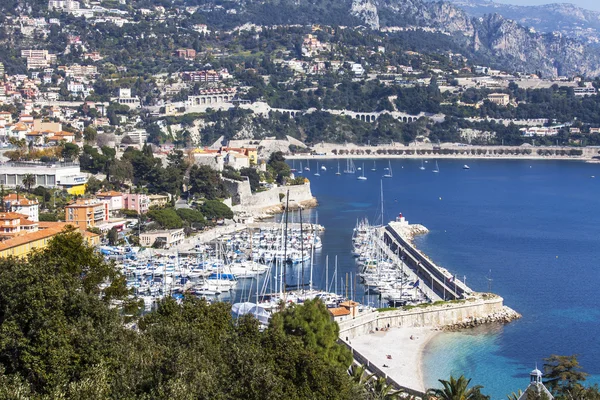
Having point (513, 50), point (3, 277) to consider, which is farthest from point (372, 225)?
point (513, 50)

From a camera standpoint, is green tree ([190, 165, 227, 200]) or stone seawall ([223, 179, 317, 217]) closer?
green tree ([190, 165, 227, 200])

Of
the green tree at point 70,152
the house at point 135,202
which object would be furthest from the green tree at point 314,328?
the green tree at point 70,152

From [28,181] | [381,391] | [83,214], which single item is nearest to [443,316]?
[381,391]

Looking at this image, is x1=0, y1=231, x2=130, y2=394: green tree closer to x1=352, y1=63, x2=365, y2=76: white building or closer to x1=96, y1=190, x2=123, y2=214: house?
x1=96, y1=190, x2=123, y2=214: house

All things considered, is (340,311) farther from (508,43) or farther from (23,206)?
(508,43)

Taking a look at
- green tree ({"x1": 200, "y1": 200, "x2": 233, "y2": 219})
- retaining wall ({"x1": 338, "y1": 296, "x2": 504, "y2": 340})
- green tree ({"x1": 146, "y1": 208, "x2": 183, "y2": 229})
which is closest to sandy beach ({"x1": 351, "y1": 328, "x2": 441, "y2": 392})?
retaining wall ({"x1": 338, "y1": 296, "x2": 504, "y2": 340})

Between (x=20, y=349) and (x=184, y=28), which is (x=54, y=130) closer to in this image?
(x=20, y=349)
